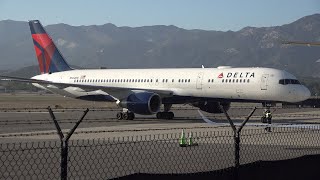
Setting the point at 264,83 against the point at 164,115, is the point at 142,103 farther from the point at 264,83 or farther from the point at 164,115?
the point at 264,83

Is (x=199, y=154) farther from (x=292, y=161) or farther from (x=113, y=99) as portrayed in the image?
(x=113, y=99)

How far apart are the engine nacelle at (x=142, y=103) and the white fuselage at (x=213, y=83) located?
1.76 m

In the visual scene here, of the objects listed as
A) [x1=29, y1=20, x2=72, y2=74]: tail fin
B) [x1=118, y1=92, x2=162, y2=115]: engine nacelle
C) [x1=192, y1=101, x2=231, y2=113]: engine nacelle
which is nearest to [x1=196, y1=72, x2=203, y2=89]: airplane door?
[x1=192, y1=101, x2=231, y2=113]: engine nacelle

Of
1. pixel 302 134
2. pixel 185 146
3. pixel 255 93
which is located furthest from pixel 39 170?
pixel 255 93

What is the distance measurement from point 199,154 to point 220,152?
29.1 inches

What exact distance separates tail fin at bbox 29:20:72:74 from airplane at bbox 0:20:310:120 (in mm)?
3637

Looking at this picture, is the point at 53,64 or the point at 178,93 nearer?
the point at 178,93

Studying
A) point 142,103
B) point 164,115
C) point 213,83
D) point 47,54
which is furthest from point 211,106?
point 47,54

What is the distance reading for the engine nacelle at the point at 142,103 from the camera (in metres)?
31.0

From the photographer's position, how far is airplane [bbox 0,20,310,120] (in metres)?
30.2

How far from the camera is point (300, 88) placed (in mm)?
30453

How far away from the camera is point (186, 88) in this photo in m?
33.2

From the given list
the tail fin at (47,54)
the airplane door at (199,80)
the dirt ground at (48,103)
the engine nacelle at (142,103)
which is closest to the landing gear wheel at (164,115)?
the engine nacelle at (142,103)

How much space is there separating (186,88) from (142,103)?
3.50 metres
